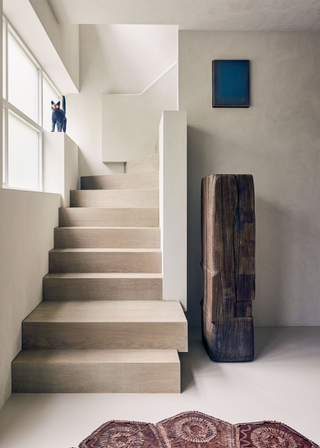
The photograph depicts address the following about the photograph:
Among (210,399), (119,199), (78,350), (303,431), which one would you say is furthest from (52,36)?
(303,431)

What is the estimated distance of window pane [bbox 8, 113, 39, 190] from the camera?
8.59 ft

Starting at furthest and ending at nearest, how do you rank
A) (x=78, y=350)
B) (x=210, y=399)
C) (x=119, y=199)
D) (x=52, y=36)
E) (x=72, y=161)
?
1. (x=72, y=161)
2. (x=119, y=199)
3. (x=52, y=36)
4. (x=78, y=350)
5. (x=210, y=399)

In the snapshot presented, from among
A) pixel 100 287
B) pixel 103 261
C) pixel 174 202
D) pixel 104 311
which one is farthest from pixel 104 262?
pixel 174 202

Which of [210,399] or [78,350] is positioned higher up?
[78,350]

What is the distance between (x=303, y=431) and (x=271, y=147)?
2154 mm

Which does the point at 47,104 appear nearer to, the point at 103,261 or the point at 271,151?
the point at 103,261

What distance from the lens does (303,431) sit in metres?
1.59

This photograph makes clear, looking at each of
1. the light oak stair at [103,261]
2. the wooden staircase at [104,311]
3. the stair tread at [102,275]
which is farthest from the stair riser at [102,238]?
the stair tread at [102,275]

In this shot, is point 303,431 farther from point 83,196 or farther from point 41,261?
point 83,196

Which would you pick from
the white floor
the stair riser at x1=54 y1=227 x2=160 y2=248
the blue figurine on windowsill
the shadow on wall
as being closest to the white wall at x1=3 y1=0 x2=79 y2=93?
the blue figurine on windowsill

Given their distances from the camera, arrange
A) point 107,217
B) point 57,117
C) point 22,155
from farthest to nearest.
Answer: point 57,117 → point 107,217 → point 22,155

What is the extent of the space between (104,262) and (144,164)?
1437 mm

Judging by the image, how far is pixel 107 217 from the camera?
10.6 ft

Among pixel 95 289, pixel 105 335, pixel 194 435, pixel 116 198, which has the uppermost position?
pixel 116 198
